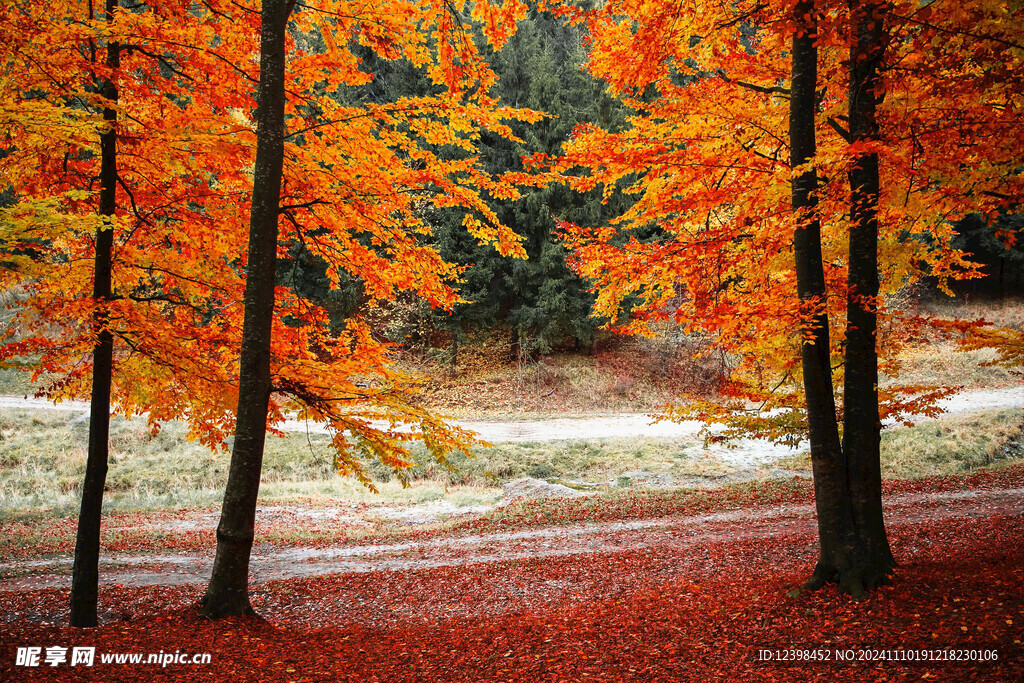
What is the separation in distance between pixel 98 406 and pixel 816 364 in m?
8.25

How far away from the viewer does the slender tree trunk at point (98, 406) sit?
620cm

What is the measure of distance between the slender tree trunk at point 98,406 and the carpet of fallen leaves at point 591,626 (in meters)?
0.73

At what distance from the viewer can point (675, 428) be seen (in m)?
19.8

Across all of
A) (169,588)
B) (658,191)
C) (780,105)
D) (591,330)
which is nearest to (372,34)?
(658,191)

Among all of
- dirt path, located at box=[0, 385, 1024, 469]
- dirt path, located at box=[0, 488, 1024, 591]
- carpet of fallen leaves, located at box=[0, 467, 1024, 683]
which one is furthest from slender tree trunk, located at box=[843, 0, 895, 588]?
dirt path, located at box=[0, 385, 1024, 469]

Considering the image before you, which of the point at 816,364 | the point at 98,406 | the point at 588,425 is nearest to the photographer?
the point at 816,364

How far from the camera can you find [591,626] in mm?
5508

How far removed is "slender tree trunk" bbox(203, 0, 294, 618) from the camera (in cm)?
538

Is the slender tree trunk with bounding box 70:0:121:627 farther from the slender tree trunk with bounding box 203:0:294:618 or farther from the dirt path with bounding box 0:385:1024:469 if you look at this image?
the dirt path with bounding box 0:385:1024:469

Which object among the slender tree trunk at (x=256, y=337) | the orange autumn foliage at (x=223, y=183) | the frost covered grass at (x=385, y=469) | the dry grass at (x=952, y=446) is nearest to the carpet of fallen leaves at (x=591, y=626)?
the slender tree trunk at (x=256, y=337)

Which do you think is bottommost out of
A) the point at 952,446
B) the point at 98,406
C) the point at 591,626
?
the point at 591,626

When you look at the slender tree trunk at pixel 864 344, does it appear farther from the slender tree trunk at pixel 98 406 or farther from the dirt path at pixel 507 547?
the slender tree trunk at pixel 98 406

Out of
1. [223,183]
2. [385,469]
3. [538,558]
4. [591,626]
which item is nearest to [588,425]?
[385,469]

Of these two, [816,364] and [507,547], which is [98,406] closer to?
[507,547]
